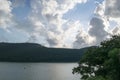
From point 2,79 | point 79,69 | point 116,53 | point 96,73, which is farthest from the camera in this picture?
point 2,79

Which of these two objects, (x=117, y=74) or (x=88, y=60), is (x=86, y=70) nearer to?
(x=88, y=60)

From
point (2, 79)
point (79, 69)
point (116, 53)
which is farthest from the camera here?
point (2, 79)

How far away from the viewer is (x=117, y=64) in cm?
3684

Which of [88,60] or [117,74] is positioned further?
[88,60]

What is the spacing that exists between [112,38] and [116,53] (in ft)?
38.5

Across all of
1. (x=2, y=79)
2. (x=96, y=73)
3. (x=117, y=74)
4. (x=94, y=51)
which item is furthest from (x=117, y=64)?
(x=2, y=79)

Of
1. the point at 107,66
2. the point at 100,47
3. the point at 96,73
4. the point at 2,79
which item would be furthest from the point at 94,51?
the point at 2,79

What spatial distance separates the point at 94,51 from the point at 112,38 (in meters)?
3.92

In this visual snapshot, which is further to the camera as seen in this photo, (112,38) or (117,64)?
(112,38)

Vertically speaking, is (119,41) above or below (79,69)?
above

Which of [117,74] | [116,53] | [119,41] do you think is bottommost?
[117,74]

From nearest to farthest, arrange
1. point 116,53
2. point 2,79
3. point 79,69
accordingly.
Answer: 1. point 116,53
2. point 79,69
3. point 2,79

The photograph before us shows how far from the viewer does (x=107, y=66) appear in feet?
126

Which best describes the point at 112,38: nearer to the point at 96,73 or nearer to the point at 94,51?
the point at 94,51
